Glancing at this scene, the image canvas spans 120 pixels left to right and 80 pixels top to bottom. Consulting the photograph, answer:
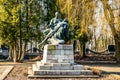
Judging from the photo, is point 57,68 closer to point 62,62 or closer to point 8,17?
point 62,62

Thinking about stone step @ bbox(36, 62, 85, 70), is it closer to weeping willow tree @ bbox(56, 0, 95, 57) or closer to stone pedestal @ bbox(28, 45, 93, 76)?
stone pedestal @ bbox(28, 45, 93, 76)

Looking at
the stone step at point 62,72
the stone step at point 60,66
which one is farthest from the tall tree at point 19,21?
the stone step at point 62,72

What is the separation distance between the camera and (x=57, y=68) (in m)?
15.0

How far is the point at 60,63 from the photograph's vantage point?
15.3 m

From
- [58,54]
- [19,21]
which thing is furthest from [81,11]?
[58,54]

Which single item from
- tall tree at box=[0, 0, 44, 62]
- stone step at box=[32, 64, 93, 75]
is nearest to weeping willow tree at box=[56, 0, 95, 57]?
tall tree at box=[0, 0, 44, 62]

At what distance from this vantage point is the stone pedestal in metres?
14.5

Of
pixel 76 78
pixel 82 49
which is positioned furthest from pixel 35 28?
pixel 76 78

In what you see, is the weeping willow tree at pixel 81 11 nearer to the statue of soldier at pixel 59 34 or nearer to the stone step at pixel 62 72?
the statue of soldier at pixel 59 34

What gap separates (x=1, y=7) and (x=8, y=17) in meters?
1.10

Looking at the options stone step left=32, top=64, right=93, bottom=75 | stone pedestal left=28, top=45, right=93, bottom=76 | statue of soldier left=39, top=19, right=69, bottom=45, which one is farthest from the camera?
statue of soldier left=39, top=19, right=69, bottom=45

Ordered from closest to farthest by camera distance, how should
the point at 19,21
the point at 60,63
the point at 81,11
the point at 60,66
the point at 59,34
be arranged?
the point at 60,66, the point at 60,63, the point at 59,34, the point at 81,11, the point at 19,21

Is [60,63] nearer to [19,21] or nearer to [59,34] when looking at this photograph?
[59,34]

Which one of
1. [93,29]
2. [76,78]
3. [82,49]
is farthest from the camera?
[82,49]
